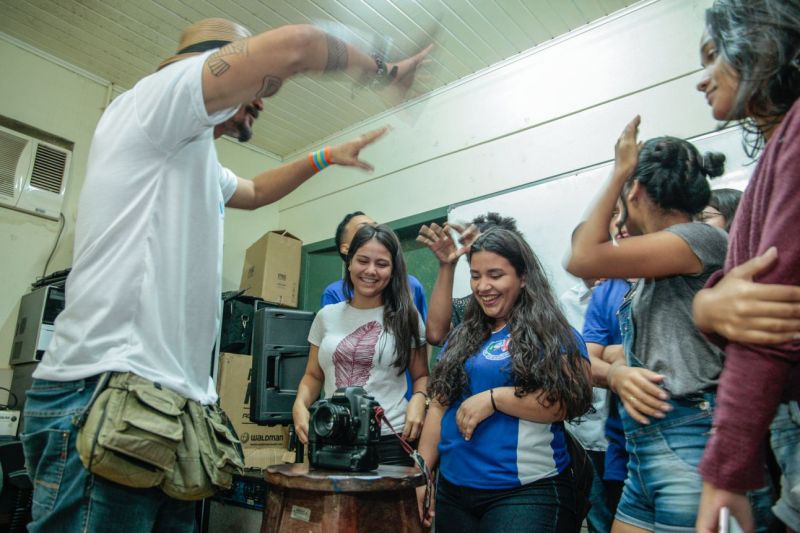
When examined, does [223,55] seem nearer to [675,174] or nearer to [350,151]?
[350,151]

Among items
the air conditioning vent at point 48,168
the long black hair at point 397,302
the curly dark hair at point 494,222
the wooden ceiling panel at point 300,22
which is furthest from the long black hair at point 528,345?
the air conditioning vent at point 48,168

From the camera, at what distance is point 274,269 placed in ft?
13.5

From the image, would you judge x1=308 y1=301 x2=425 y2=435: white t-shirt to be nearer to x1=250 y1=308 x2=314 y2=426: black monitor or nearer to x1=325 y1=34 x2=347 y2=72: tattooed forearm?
x1=250 y1=308 x2=314 y2=426: black monitor

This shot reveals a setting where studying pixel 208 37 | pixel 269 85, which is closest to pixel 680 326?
pixel 269 85

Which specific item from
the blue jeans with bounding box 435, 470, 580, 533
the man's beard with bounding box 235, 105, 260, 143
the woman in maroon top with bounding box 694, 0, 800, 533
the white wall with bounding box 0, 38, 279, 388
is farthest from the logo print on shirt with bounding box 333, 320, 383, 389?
the white wall with bounding box 0, 38, 279, 388

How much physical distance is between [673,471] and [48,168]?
13.4 ft

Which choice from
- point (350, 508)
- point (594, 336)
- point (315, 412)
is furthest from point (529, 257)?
point (350, 508)

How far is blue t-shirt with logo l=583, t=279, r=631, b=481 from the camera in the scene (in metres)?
1.46

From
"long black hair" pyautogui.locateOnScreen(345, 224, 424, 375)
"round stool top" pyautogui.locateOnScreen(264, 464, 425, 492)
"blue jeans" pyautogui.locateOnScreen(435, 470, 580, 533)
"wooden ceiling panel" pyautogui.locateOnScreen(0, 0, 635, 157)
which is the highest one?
"wooden ceiling panel" pyautogui.locateOnScreen(0, 0, 635, 157)

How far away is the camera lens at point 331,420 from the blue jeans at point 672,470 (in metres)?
0.66

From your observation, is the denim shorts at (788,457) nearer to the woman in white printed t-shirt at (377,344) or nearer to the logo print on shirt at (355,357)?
the woman in white printed t-shirt at (377,344)

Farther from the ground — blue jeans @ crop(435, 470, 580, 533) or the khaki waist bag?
the khaki waist bag

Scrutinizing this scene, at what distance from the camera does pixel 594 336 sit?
167cm

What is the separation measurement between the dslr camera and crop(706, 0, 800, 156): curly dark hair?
3.37 feet
